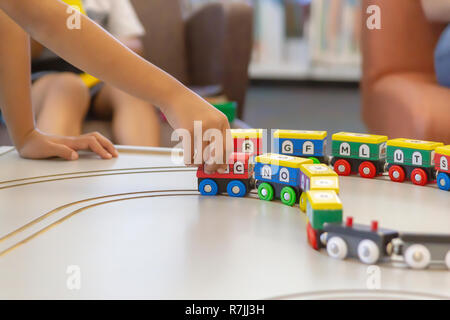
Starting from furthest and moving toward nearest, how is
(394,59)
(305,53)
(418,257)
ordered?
(305,53) → (394,59) → (418,257)

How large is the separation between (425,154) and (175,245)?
0.39 m

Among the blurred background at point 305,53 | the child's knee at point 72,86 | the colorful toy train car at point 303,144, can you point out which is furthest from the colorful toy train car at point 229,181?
the blurred background at point 305,53

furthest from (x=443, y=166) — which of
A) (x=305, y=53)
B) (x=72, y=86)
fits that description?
(x=305, y=53)

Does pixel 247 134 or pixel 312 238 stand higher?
pixel 247 134

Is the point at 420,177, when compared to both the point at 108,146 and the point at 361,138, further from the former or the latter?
the point at 108,146

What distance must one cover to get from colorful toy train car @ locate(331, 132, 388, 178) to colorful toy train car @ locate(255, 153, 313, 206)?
5.5 inches

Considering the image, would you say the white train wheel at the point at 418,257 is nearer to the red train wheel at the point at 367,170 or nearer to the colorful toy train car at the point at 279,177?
the colorful toy train car at the point at 279,177

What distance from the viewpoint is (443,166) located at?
72cm

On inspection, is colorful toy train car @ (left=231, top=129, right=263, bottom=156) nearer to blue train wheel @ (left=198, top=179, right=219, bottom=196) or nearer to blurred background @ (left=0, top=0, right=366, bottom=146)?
blue train wheel @ (left=198, top=179, right=219, bottom=196)

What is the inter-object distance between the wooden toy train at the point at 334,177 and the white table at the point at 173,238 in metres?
0.01

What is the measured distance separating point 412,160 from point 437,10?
1.60ft

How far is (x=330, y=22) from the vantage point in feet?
12.1

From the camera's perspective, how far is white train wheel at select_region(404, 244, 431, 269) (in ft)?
1.55

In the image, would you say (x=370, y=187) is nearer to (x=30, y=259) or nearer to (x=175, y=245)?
(x=175, y=245)
